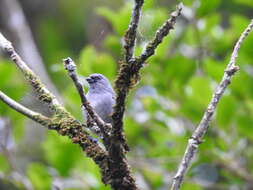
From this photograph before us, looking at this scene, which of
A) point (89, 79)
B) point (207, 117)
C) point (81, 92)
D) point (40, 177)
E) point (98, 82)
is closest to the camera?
point (81, 92)

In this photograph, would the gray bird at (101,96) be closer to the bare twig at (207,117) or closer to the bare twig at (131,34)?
the bare twig at (207,117)

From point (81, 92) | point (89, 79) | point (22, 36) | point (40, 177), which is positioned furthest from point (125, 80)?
point (22, 36)

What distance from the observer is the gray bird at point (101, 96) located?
333cm

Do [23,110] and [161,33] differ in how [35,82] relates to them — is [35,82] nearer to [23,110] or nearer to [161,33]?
[23,110]

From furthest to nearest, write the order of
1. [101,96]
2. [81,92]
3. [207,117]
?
[101,96]
[207,117]
[81,92]

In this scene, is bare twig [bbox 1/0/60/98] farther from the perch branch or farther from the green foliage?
the perch branch

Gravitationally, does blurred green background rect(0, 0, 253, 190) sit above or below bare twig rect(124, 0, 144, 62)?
above

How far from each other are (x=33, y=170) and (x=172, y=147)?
1130 mm

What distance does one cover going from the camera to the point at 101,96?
11.5 feet

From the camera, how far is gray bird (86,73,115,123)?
3.33m

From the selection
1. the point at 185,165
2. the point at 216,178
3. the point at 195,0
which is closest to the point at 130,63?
the point at 185,165

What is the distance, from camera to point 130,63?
202cm

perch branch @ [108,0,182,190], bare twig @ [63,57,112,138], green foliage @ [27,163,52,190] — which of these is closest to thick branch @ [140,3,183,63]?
perch branch @ [108,0,182,190]

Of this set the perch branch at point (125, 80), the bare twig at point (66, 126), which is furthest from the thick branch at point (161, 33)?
the bare twig at point (66, 126)
